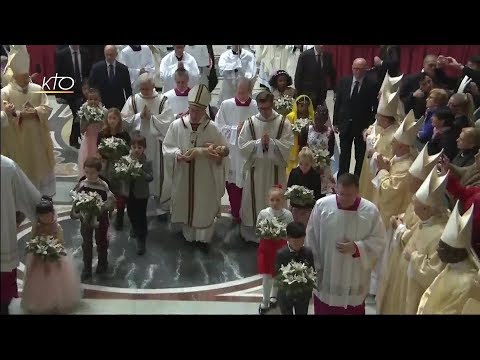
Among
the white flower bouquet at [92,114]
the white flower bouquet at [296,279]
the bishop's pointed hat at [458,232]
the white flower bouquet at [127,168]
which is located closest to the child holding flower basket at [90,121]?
the white flower bouquet at [92,114]

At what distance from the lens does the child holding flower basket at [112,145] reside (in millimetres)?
7418

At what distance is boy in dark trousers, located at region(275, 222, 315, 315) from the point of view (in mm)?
5555

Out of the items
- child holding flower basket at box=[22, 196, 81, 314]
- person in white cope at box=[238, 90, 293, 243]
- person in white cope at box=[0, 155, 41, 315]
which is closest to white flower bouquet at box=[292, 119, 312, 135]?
person in white cope at box=[238, 90, 293, 243]

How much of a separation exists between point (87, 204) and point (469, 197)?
3179 mm

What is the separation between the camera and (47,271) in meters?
5.98

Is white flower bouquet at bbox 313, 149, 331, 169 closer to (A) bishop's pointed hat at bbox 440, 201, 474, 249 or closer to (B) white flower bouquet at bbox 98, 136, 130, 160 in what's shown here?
(B) white flower bouquet at bbox 98, 136, 130, 160

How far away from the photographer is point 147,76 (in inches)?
325

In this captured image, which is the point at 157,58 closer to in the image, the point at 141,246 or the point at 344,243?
the point at 141,246

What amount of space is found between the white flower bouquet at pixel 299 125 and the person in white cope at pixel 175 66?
265 cm

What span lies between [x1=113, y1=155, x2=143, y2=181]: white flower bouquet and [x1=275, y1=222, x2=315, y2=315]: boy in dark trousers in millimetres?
2134

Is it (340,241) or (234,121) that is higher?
(234,121)

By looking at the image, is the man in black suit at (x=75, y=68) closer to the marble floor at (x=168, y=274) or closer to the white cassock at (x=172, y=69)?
the marble floor at (x=168, y=274)

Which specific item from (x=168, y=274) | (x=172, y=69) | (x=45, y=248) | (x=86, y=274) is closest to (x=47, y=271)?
(x=45, y=248)
